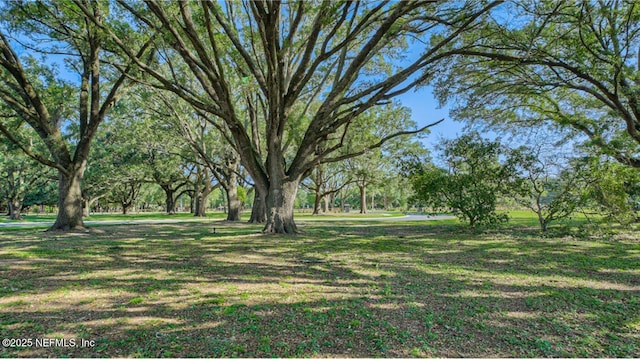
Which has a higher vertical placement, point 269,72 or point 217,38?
point 217,38

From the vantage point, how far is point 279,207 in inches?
431

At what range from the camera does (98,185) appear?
99.6 feet

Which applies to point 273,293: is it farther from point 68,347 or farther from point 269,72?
point 269,72

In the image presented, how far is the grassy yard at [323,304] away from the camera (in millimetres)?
2721

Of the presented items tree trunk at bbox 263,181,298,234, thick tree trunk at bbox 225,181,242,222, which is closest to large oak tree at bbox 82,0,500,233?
tree trunk at bbox 263,181,298,234

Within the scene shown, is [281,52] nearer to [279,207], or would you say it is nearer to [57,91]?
[279,207]

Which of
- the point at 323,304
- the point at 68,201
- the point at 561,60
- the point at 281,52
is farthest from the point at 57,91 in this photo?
the point at 561,60

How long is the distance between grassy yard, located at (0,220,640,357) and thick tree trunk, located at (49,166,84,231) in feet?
20.5

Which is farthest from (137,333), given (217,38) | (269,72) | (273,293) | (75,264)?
(217,38)

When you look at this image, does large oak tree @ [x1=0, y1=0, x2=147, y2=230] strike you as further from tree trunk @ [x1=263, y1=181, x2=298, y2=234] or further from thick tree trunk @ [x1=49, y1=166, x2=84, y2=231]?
tree trunk @ [x1=263, y1=181, x2=298, y2=234]

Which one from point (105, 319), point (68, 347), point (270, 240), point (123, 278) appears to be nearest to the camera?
point (68, 347)

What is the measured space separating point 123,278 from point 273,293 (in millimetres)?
2602

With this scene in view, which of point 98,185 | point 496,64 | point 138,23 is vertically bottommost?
point 98,185

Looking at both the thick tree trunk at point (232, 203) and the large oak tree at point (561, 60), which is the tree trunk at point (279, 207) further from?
the thick tree trunk at point (232, 203)
